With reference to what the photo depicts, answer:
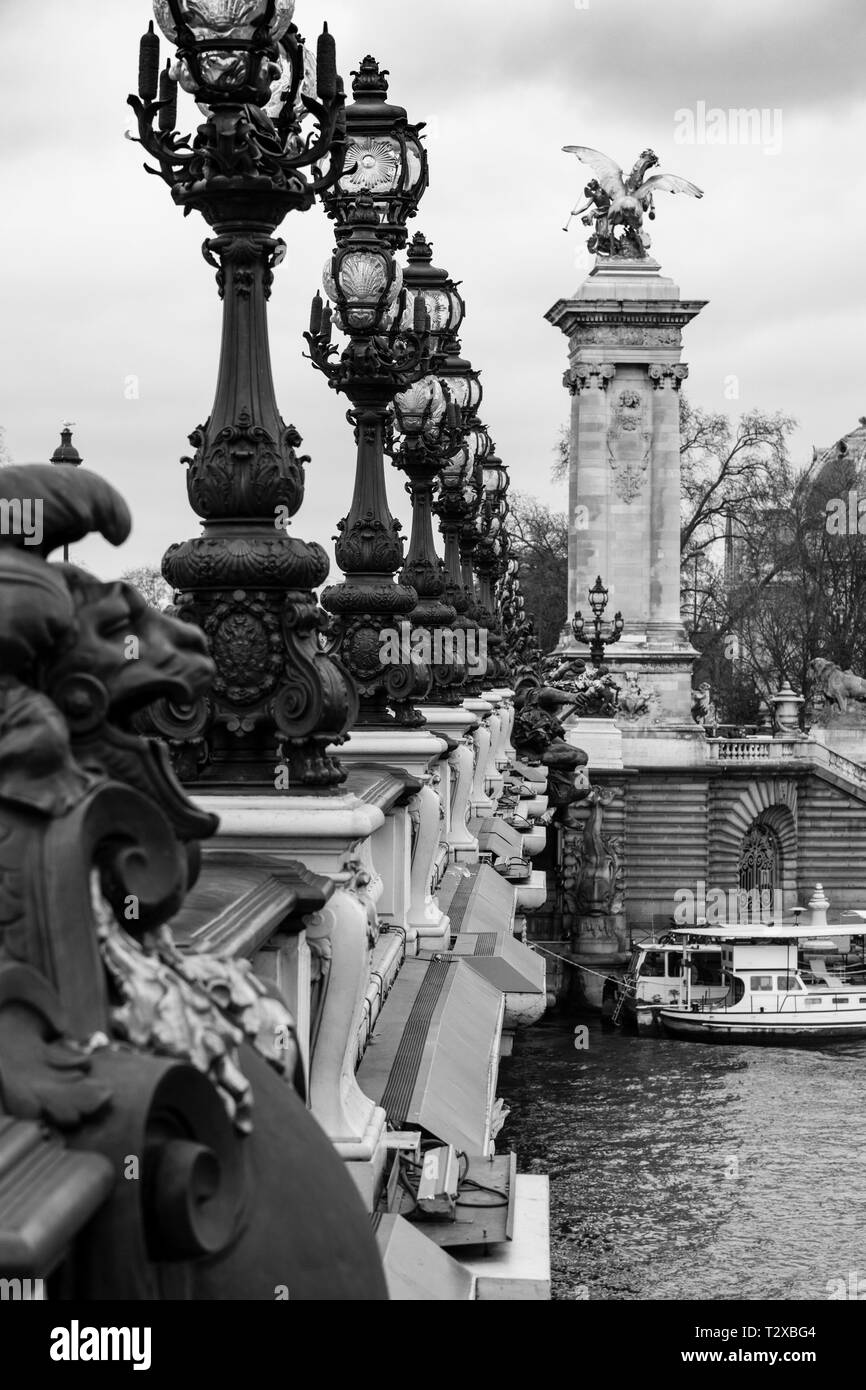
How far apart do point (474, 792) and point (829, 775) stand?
41681 mm

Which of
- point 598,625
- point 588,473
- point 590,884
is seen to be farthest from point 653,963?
point 588,473

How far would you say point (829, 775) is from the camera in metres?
60.8

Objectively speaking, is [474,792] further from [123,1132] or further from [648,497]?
[648,497]

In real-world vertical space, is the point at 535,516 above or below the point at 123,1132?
above

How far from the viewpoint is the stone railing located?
60.9 metres

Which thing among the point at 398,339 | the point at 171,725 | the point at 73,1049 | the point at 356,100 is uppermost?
the point at 356,100

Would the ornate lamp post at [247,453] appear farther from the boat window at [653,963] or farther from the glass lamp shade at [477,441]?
the boat window at [653,963]

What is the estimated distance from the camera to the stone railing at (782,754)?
200ft

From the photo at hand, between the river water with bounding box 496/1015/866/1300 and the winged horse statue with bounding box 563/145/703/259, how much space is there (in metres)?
27.6

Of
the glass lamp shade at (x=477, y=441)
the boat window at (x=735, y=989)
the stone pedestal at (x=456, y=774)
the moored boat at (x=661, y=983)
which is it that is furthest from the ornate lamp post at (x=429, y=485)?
the moored boat at (x=661, y=983)

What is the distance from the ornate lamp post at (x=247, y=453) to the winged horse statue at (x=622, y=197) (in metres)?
59.4

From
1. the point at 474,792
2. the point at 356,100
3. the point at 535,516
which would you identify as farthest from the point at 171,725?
the point at 535,516

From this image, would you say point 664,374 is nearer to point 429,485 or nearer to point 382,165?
point 429,485

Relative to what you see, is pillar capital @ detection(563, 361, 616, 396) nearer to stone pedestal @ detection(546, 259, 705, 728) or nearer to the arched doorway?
stone pedestal @ detection(546, 259, 705, 728)
